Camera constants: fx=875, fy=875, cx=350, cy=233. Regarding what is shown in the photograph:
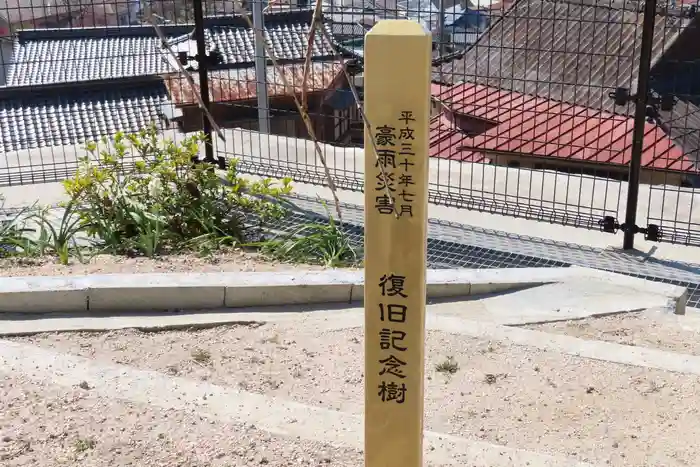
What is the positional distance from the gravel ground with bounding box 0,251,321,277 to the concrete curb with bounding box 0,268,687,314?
0.28 m

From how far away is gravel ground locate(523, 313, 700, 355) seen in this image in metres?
4.47

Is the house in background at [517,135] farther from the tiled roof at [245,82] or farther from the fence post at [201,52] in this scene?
the fence post at [201,52]

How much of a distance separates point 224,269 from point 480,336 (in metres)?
1.68

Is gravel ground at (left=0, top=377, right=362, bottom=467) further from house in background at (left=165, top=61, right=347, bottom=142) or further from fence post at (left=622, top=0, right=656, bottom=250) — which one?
house in background at (left=165, top=61, right=347, bottom=142)

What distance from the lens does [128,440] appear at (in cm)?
347

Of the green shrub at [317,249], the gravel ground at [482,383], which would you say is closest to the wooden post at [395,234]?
the gravel ground at [482,383]

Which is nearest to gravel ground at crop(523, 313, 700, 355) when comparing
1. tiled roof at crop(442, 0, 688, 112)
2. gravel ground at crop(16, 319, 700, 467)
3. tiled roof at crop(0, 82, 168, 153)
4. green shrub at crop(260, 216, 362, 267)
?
gravel ground at crop(16, 319, 700, 467)

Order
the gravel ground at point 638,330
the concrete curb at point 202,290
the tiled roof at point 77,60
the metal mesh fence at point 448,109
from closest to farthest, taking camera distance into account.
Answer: the gravel ground at point 638,330, the concrete curb at point 202,290, the metal mesh fence at point 448,109, the tiled roof at point 77,60

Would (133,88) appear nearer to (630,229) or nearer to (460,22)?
(460,22)

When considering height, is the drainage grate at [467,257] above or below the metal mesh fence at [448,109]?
below

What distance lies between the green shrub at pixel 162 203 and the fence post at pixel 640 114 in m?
2.35

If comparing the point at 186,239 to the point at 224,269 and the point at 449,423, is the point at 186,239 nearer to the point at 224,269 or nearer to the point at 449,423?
the point at 224,269

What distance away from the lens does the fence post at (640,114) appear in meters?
5.65

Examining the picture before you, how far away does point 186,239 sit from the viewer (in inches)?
228
